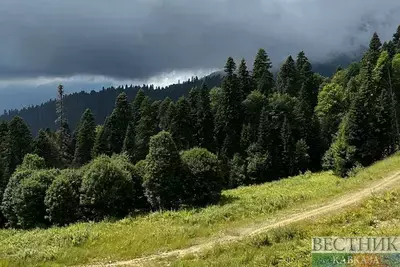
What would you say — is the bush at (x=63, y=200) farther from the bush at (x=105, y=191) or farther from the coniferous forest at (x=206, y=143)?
the bush at (x=105, y=191)

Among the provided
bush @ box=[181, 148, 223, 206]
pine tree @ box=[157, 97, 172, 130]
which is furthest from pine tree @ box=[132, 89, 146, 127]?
bush @ box=[181, 148, 223, 206]

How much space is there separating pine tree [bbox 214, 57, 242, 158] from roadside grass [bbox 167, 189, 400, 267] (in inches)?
2376

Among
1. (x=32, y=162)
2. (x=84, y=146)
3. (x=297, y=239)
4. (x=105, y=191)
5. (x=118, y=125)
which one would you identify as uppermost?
(x=118, y=125)

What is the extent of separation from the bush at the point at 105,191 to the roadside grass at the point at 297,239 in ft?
58.6

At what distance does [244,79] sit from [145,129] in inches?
944

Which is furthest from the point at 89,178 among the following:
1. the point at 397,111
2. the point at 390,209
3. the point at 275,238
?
the point at 397,111

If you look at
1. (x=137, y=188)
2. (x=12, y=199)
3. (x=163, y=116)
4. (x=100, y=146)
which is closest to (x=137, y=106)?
(x=163, y=116)

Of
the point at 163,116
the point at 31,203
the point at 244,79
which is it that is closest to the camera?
the point at 31,203

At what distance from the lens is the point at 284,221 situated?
27.0 metres

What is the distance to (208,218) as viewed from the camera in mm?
31141

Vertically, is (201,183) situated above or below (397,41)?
below

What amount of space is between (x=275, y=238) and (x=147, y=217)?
53.4 feet

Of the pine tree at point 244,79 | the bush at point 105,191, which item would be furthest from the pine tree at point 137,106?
the bush at point 105,191

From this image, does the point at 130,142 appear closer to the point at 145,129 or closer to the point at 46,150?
the point at 145,129
